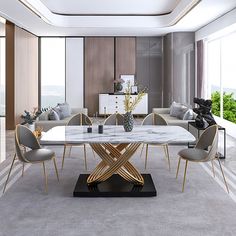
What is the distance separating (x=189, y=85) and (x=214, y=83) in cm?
76

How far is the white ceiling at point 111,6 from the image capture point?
28.0 ft

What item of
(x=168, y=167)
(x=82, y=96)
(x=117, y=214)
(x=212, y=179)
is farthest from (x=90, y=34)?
(x=117, y=214)

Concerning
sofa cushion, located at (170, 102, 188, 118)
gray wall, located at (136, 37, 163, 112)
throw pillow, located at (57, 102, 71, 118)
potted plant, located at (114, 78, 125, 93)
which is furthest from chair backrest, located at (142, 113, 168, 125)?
gray wall, located at (136, 37, 163, 112)

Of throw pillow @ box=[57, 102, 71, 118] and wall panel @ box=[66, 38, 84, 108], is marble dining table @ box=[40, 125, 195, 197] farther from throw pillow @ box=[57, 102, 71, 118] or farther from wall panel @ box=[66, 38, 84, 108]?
wall panel @ box=[66, 38, 84, 108]

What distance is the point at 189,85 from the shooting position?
11.4 m

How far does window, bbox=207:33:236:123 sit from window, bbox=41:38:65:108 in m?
4.79

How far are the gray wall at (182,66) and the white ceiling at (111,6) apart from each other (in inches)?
68.6

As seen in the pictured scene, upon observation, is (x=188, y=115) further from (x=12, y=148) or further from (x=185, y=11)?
(x=12, y=148)

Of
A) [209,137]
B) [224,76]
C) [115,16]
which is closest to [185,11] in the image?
[115,16]

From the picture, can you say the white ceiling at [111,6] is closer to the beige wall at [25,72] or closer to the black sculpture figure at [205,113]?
the beige wall at [25,72]

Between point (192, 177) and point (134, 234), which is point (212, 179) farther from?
point (134, 234)

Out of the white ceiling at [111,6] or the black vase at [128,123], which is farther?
the white ceiling at [111,6]

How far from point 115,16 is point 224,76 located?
3445mm

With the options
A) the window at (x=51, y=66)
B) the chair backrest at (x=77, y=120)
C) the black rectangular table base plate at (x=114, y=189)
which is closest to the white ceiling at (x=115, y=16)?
the window at (x=51, y=66)
